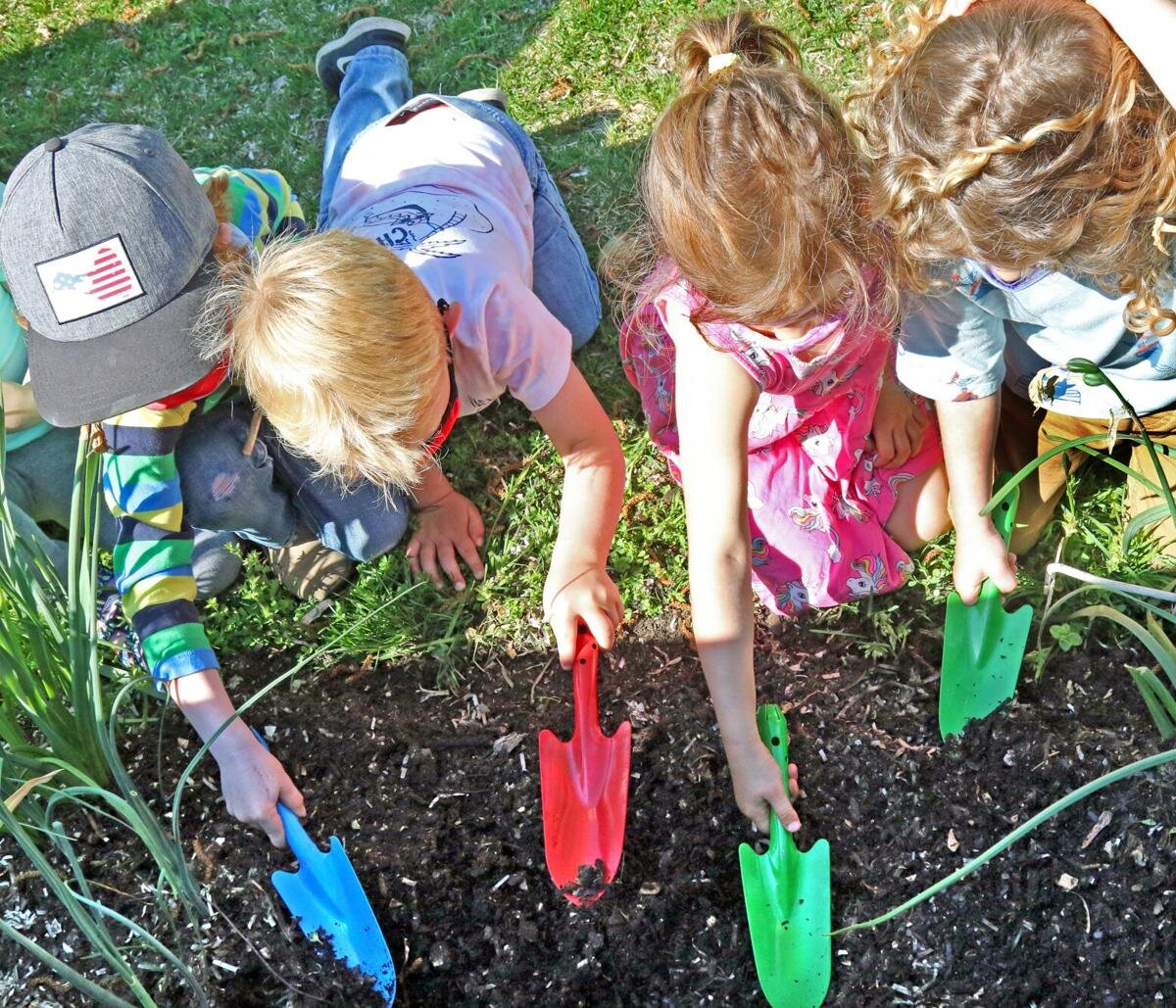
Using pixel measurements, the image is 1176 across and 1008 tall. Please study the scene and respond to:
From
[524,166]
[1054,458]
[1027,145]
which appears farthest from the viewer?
[524,166]

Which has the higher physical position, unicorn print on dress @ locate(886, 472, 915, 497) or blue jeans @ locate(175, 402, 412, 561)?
blue jeans @ locate(175, 402, 412, 561)

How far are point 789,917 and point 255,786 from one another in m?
0.85

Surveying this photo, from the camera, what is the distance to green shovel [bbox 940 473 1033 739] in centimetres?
175

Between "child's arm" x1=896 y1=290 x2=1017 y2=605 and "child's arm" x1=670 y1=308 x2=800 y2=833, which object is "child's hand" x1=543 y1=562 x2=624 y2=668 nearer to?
"child's arm" x1=670 y1=308 x2=800 y2=833

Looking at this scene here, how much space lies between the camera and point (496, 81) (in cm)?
278

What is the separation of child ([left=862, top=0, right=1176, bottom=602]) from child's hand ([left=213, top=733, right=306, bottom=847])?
124 cm

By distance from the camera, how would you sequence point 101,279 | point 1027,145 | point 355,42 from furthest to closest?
1. point 355,42
2. point 101,279
3. point 1027,145

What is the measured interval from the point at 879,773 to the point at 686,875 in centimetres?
35

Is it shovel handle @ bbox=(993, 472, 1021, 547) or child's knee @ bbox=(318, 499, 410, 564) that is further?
child's knee @ bbox=(318, 499, 410, 564)

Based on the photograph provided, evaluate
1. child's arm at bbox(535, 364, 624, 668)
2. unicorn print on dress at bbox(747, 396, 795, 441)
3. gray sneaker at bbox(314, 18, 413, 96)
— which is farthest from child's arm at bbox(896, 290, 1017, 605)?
gray sneaker at bbox(314, 18, 413, 96)

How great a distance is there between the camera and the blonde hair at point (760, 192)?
139 cm

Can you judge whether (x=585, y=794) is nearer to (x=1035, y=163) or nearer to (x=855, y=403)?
(x=855, y=403)

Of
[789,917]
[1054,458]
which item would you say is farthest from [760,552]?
[789,917]

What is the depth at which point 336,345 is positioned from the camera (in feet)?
5.13
